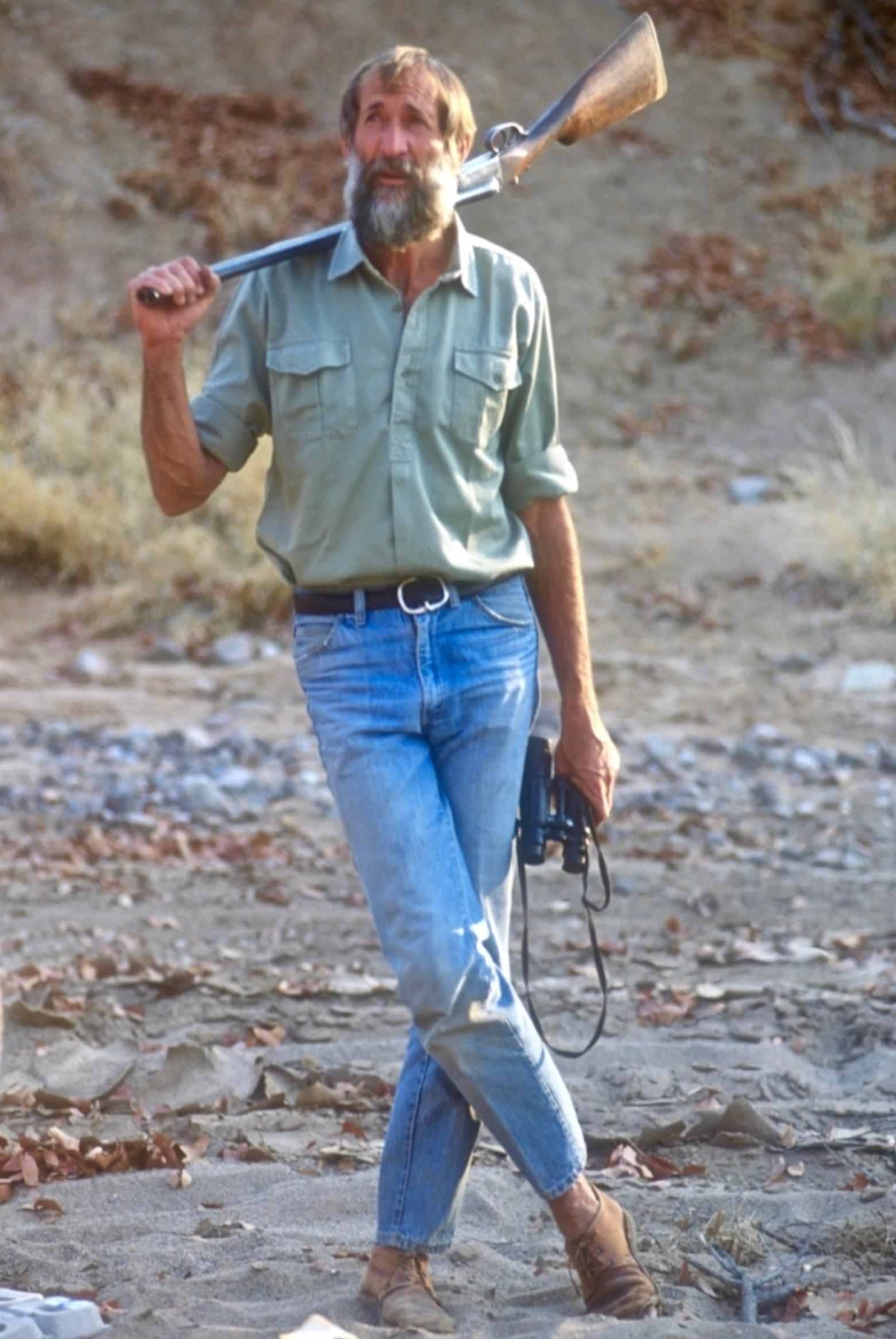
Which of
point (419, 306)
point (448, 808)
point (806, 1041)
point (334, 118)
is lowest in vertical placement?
point (806, 1041)

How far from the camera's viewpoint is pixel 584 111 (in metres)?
3.90

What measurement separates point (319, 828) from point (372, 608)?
177 inches

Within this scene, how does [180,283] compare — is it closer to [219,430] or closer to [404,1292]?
[219,430]

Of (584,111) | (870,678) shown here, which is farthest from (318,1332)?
(870,678)

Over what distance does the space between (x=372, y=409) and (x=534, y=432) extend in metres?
0.38

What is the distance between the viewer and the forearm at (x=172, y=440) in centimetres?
307

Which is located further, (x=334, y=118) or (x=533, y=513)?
(x=334, y=118)

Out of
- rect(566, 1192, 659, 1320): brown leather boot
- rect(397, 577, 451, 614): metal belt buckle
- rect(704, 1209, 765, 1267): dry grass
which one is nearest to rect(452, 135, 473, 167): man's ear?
rect(397, 577, 451, 614): metal belt buckle

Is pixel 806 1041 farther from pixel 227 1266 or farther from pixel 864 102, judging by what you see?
pixel 864 102

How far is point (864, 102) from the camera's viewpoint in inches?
725

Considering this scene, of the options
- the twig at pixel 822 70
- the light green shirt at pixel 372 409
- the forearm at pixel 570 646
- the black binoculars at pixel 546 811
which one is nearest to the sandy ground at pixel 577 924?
the black binoculars at pixel 546 811

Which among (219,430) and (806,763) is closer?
(219,430)

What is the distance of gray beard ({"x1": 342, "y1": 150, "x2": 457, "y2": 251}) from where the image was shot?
3.16 m

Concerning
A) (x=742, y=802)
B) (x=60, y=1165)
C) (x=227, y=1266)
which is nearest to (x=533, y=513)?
(x=227, y=1266)
